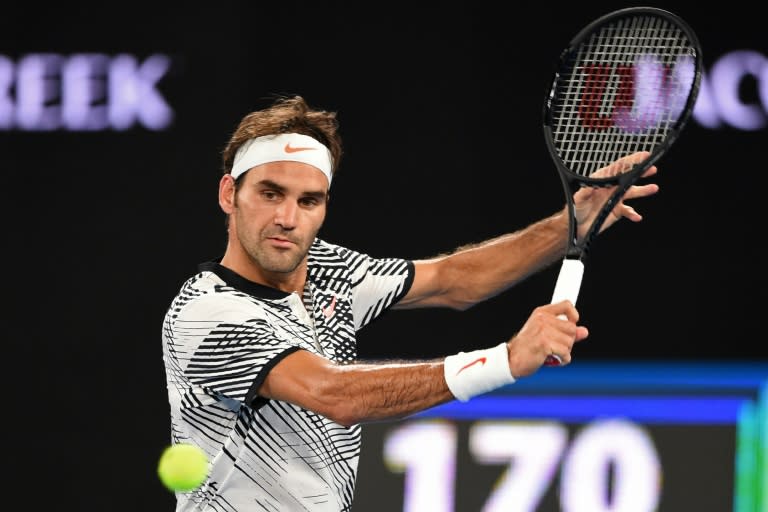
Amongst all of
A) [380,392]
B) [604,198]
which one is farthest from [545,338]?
[604,198]

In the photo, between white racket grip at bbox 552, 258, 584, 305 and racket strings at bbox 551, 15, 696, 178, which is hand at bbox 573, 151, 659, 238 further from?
white racket grip at bbox 552, 258, 584, 305

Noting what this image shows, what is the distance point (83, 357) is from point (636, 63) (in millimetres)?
2490

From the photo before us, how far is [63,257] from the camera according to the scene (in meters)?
5.08

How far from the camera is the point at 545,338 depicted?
2600 millimetres

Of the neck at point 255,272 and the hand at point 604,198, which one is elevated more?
the hand at point 604,198

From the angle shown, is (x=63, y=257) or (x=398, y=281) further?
(x=63, y=257)

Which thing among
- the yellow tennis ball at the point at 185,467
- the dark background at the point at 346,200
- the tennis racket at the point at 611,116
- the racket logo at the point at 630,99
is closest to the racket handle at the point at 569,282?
the tennis racket at the point at 611,116

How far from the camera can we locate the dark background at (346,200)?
15.7 feet

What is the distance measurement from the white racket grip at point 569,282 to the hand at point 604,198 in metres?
0.33

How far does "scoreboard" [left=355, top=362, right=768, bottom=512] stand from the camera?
15.4 ft

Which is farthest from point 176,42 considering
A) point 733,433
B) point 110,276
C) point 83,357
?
point 733,433

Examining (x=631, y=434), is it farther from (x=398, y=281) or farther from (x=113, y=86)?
(x=113, y=86)

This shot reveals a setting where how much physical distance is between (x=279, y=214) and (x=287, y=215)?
2 centimetres

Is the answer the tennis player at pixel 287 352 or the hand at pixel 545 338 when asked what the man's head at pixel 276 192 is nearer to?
the tennis player at pixel 287 352
